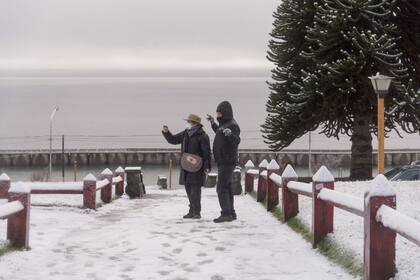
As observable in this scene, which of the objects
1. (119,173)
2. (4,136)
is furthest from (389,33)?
(4,136)

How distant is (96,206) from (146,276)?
19.9 feet

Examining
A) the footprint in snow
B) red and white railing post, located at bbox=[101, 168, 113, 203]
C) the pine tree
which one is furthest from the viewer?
the pine tree

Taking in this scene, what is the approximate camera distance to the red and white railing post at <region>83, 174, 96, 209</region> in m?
10.8

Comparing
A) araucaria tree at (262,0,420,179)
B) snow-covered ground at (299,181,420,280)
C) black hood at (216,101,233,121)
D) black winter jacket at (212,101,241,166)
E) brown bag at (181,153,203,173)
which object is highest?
araucaria tree at (262,0,420,179)

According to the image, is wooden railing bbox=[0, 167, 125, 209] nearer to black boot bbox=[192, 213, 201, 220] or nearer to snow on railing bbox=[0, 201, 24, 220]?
snow on railing bbox=[0, 201, 24, 220]

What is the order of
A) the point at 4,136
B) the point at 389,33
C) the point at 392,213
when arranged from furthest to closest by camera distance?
the point at 4,136 < the point at 389,33 < the point at 392,213

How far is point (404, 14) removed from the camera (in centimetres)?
2025

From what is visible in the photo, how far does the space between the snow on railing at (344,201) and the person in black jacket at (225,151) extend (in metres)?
2.60

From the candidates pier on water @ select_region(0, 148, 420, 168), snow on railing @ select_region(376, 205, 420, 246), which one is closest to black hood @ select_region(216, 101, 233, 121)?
snow on railing @ select_region(376, 205, 420, 246)

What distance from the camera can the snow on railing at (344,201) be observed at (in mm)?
5650

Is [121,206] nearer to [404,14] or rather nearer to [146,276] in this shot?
[146,276]

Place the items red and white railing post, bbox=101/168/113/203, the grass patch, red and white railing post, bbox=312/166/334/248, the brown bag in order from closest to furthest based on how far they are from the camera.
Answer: the grass patch, red and white railing post, bbox=312/166/334/248, the brown bag, red and white railing post, bbox=101/168/113/203

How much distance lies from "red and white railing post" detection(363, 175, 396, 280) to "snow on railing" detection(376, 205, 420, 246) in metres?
0.07

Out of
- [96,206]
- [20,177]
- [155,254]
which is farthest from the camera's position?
[20,177]
